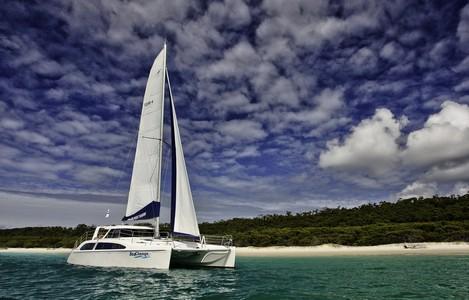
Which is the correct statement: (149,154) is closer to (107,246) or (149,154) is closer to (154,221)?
(154,221)

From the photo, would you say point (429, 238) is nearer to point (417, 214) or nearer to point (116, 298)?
point (417, 214)

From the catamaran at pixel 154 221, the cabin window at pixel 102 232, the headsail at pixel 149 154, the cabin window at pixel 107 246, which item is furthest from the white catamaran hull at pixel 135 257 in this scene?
the headsail at pixel 149 154

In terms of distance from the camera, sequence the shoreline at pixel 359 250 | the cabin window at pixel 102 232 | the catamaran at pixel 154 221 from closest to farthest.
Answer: the catamaran at pixel 154 221, the cabin window at pixel 102 232, the shoreline at pixel 359 250

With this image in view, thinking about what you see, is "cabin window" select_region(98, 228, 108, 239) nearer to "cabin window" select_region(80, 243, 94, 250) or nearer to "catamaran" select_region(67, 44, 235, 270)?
"catamaran" select_region(67, 44, 235, 270)

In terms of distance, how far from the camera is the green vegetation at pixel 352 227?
46.0 meters

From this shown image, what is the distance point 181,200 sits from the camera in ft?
73.3

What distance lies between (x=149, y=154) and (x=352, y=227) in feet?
127

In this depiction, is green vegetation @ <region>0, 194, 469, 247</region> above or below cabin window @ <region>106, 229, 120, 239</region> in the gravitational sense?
above

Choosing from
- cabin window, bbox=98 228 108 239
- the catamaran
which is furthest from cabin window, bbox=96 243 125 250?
cabin window, bbox=98 228 108 239

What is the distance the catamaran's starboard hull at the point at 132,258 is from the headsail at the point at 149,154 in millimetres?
3257

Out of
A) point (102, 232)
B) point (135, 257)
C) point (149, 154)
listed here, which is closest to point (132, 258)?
point (135, 257)

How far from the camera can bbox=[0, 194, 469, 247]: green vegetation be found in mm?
46000

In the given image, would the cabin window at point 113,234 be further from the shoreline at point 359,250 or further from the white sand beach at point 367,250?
the white sand beach at point 367,250

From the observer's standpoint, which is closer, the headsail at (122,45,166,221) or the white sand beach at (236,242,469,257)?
the headsail at (122,45,166,221)
